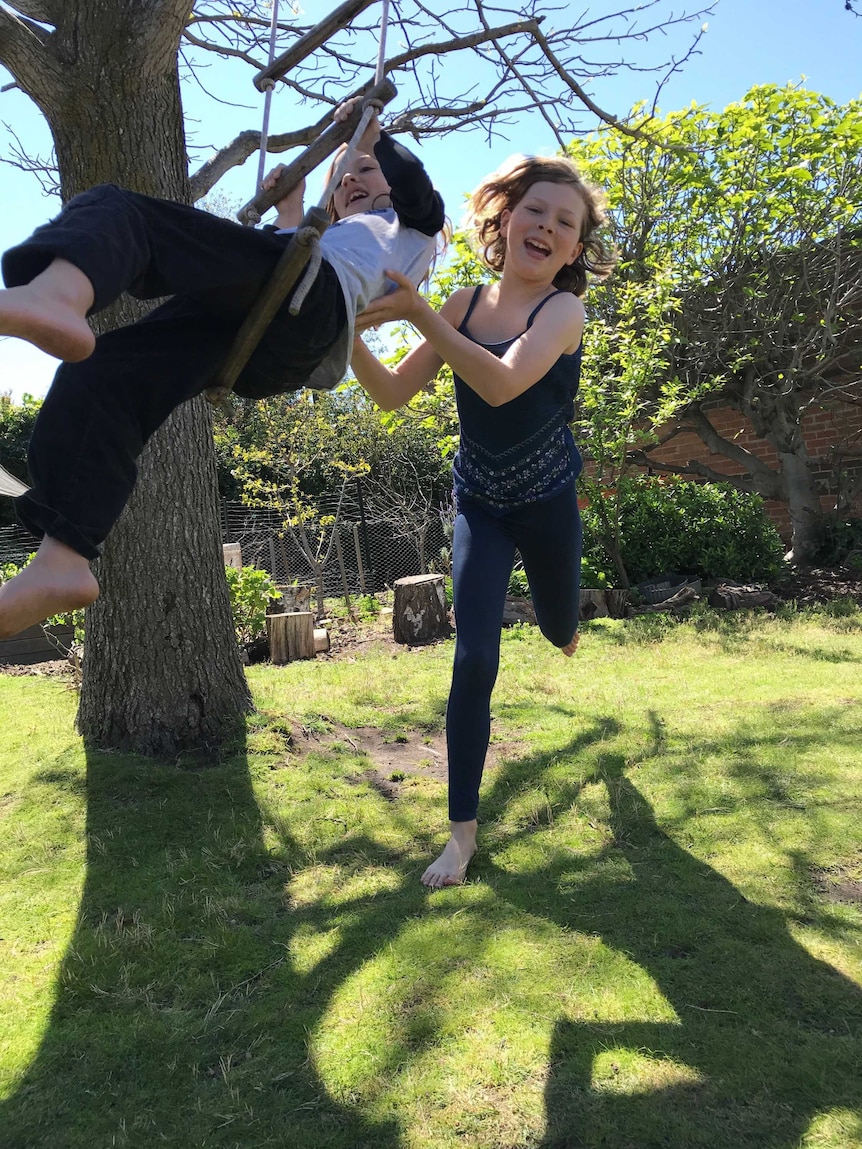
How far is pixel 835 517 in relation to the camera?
913 centimetres

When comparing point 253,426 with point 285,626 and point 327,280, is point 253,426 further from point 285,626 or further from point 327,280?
point 327,280

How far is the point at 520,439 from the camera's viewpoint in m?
2.62

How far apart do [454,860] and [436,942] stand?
0.42m

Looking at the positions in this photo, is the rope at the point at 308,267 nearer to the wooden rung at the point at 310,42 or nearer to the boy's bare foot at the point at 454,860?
the wooden rung at the point at 310,42

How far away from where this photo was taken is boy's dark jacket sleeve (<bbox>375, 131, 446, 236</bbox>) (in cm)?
210

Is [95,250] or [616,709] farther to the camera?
[616,709]

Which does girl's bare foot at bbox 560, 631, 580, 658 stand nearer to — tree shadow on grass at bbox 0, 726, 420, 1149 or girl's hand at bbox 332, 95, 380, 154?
tree shadow on grass at bbox 0, 726, 420, 1149

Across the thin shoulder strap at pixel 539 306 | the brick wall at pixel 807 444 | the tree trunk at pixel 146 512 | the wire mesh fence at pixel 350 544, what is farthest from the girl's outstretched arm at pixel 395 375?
the wire mesh fence at pixel 350 544

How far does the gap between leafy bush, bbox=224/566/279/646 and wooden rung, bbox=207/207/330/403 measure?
4790mm

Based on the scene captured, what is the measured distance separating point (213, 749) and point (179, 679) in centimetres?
35

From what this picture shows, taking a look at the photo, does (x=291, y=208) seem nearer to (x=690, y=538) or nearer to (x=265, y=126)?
(x=265, y=126)

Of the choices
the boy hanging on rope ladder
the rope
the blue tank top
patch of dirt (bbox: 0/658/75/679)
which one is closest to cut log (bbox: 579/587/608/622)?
patch of dirt (bbox: 0/658/75/679)

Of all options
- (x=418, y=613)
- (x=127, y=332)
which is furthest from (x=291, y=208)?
(x=418, y=613)

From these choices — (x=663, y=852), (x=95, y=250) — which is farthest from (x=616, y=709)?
(x=95, y=250)
